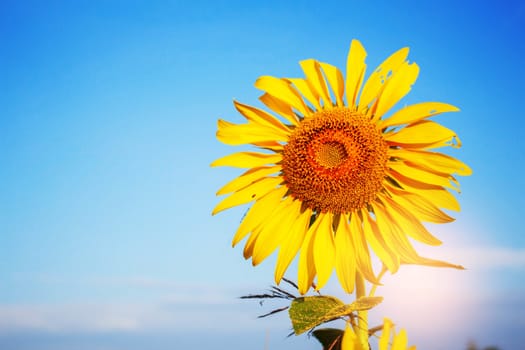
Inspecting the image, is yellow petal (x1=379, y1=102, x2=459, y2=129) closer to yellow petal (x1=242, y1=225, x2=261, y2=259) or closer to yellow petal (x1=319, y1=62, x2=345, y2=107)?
yellow petal (x1=319, y1=62, x2=345, y2=107)

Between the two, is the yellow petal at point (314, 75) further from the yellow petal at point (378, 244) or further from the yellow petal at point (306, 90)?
the yellow petal at point (378, 244)

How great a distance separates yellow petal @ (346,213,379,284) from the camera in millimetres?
3082

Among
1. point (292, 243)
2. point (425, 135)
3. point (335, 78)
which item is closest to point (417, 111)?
point (425, 135)

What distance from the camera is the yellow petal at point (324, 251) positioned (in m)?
3.16

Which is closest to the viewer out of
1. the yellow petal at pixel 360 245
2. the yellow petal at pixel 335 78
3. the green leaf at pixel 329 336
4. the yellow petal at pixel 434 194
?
the green leaf at pixel 329 336

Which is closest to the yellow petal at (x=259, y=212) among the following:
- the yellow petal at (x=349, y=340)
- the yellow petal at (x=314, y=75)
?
the yellow petal at (x=314, y=75)

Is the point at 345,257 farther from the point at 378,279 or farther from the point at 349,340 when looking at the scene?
the point at 349,340

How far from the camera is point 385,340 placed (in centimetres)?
289

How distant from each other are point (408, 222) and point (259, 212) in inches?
38.0

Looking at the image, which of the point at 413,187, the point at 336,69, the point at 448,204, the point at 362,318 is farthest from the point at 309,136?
the point at 362,318

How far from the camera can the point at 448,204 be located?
3.20m

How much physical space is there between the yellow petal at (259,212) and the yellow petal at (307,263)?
0.32 meters

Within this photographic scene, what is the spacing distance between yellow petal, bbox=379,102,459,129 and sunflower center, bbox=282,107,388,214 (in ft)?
0.59

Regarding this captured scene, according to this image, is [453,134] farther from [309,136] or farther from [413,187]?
[309,136]
